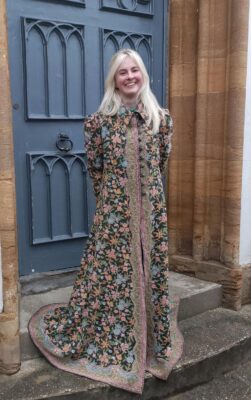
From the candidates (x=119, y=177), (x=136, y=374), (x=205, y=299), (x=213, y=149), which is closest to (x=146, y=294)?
(x=136, y=374)

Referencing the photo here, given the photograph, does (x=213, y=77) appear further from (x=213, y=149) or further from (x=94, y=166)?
(x=94, y=166)

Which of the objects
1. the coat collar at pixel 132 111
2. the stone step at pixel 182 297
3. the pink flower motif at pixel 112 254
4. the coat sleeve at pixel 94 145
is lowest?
the stone step at pixel 182 297

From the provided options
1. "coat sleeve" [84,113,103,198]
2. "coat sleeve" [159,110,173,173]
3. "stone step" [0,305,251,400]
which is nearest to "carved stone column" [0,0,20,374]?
"stone step" [0,305,251,400]

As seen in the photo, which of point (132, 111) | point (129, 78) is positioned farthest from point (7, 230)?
point (129, 78)

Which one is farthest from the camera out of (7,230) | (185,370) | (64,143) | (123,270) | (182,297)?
(64,143)

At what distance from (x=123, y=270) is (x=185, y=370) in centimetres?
71

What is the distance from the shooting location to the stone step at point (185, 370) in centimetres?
231

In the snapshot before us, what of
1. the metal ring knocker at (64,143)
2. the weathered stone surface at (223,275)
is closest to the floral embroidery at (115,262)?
the metal ring knocker at (64,143)

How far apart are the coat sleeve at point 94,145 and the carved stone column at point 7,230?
16.6 inches

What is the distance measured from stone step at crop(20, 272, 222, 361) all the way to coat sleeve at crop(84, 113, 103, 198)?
93 cm

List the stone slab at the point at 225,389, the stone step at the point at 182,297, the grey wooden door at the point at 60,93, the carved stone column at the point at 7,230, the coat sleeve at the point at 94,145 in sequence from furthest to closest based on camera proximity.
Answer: the grey wooden door at the point at 60,93, the stone step at the point at 182,297, the stone slab at the point at 225,389, the coat sleeve at the point at 94,145, the carved stone column at the point at 7,230

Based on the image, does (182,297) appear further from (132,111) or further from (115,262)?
(132,111)

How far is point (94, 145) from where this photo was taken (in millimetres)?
2469

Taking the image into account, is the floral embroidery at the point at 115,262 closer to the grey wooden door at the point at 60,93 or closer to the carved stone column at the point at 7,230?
the carved stone column at the point at 7,230
